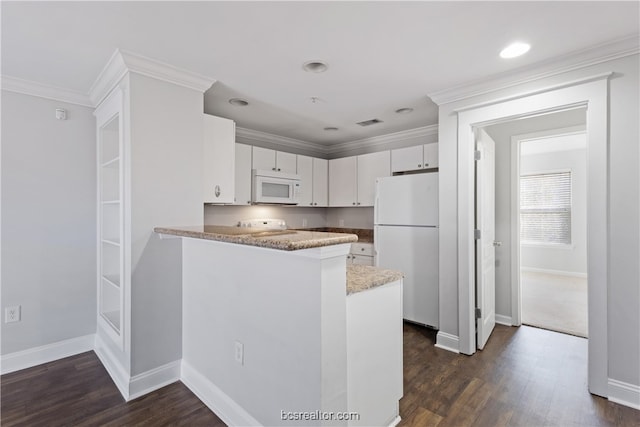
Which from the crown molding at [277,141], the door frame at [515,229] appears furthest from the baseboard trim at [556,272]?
the crown molding at [277,141]

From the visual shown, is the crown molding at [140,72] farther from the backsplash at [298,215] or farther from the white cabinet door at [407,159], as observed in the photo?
the white cabinet door at [407,159]

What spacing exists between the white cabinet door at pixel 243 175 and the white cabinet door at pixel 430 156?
Answer: 2.13m

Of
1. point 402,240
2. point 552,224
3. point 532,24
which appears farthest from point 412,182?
point 552,224

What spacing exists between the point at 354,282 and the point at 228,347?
944 mm

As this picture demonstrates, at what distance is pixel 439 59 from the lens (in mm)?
2229

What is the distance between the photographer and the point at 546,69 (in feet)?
7.50

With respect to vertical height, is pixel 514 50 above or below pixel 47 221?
above

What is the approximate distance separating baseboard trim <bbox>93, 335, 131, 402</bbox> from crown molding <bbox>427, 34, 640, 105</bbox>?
3.34m

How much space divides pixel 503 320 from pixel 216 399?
314cm

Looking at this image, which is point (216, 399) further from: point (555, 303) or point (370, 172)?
point (555, 303)

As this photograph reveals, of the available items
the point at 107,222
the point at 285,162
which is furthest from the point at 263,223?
the point at 107,222

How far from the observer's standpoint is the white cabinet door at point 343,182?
14.9ft

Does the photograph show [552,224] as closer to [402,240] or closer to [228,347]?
[402,240]

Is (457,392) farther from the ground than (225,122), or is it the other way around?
(225,122)
